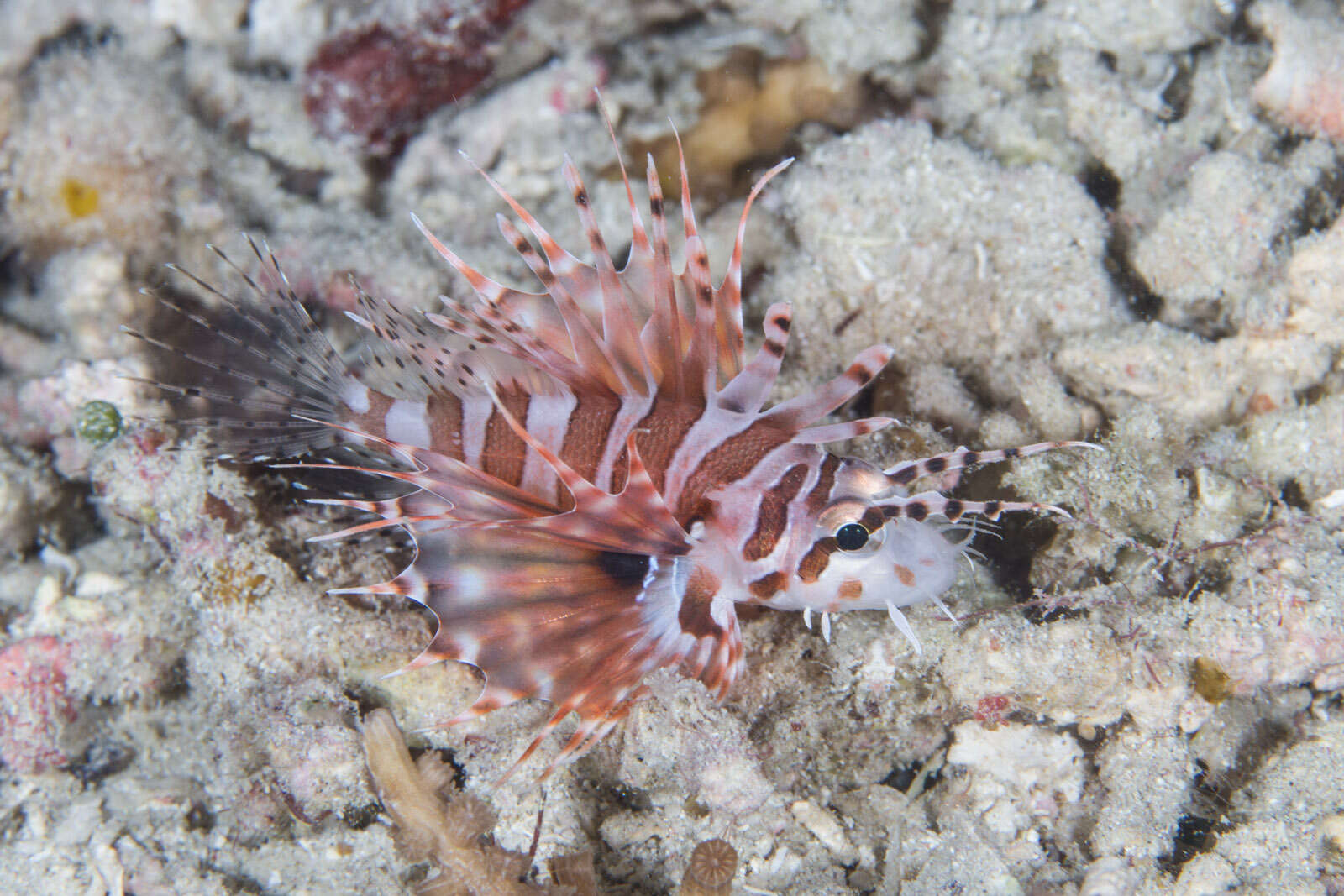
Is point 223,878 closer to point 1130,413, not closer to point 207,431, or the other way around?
point 207,431

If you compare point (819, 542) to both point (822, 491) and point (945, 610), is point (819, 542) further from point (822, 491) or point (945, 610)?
point (945, 610)

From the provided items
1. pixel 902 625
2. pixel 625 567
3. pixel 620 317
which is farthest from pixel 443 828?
pixel 620 317

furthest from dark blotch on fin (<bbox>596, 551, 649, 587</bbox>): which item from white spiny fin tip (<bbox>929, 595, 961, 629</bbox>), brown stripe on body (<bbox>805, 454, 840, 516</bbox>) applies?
white spiny fin tip (<bbox>929, 595, 961, 629</bbox>)

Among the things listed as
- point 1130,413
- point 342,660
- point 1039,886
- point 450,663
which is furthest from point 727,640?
point 1130,413

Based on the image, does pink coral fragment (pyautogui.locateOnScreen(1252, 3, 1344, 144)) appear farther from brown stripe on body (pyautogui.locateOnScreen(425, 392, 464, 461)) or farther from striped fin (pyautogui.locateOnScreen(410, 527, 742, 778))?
brown stripe on body (pyautogui.locateOnScreen(425, 392, 464, 461))

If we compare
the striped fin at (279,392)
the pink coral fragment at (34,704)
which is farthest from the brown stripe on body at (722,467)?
the pink coral fragment at (34,704)
